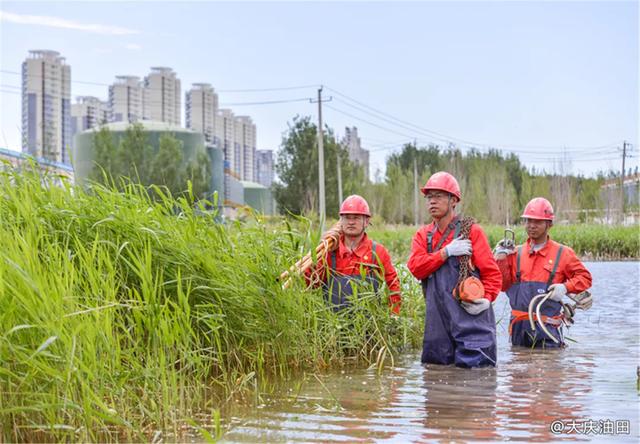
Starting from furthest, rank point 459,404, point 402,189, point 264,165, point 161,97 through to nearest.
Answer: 1. point 264,165
2. point 161,97
3. point 402,189
4. point 459,404

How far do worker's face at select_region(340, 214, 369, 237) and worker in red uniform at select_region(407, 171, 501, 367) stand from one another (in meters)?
0.84

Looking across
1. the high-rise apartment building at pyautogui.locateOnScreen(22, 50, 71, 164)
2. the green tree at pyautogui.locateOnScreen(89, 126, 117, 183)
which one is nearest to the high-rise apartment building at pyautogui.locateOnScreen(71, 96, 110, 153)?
the high-rise apartment building at pyautogui.locateOnScreen(22, 50, 71, 164)

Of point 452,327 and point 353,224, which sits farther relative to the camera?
point 353,224

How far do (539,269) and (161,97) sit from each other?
93.3 m

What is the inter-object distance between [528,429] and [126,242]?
2.56 meters

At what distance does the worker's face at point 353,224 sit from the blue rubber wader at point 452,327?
0.89 meters

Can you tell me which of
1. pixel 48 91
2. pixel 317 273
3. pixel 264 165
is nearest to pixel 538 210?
pixel 317 273

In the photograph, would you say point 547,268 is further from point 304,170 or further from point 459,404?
point 304,170

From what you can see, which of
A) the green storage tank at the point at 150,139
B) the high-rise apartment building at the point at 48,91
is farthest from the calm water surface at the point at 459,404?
the high-rise apartment building at the point at 48,91

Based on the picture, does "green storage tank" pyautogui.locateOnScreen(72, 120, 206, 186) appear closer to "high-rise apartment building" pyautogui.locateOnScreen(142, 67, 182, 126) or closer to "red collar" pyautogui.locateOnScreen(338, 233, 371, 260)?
"red collar" pyautogui.locateOnScreen(338, 233, 371, 260)

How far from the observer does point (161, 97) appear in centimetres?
9850

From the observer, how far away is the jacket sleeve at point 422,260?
6707 millimetres

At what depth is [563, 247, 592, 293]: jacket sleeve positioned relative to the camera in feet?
26.6

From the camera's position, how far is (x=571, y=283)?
26.6 feet
